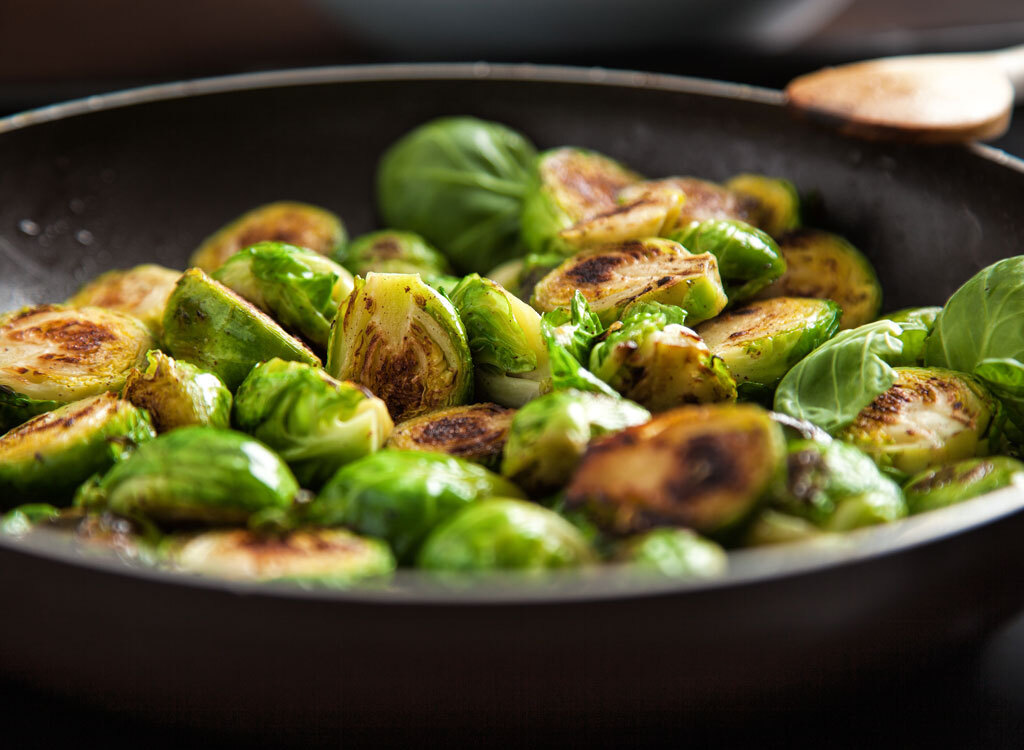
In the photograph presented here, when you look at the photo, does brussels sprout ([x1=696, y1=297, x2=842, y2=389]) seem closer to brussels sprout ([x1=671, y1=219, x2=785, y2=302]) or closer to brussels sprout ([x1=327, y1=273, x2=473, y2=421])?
brussels sprout ([x1=671, y1=219, x2=785, y2=302])

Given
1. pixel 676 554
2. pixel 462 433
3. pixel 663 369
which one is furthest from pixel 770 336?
pixel 676 554

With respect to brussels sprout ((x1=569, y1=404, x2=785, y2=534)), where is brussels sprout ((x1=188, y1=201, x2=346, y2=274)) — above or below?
below

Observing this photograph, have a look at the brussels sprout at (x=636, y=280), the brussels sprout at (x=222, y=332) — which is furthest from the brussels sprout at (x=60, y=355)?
the brussels sprout at (x=636, y=280)

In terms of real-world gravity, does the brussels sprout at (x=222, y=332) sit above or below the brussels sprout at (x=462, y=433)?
above

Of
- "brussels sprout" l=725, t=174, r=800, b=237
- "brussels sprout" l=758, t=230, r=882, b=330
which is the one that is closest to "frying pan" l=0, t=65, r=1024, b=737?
"brussels sprout" l=758, t=230, r=882, b=330

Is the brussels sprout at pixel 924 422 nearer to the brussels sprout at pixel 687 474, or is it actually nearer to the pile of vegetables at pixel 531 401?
the pile of vegetables at pixel 531 401
